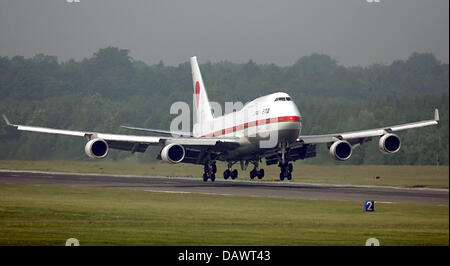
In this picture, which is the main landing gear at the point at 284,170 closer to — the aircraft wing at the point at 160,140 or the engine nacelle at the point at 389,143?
the aircraft wing at the point at 160,140

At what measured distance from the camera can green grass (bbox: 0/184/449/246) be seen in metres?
24.1

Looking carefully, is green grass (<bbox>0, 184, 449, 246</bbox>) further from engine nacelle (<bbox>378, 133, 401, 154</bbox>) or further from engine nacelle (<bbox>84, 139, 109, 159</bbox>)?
engine nacelle (<bbox>378, 133, 401, 154</bbox>)

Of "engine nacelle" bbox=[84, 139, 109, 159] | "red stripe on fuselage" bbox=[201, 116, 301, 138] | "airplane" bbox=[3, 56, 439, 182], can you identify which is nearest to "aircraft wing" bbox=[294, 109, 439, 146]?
"airplane" bbox=[3, 56, 439, 182]

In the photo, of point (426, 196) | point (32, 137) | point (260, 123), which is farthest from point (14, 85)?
point (426, 196)

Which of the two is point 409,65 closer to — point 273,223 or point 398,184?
point 398,184

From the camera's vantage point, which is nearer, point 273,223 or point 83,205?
point 273,223

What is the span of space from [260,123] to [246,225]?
24.2 metres

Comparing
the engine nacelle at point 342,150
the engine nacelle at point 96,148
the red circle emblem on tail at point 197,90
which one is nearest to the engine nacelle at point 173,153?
the engine nacelle at point 96,148

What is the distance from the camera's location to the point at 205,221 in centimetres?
2970

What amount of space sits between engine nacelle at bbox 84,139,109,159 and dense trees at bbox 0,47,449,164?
13.7 metres

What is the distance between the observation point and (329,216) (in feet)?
107

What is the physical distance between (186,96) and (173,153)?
61.9 meters

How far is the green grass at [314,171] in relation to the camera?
5606 cm

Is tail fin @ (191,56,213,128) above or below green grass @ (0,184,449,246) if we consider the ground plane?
above
